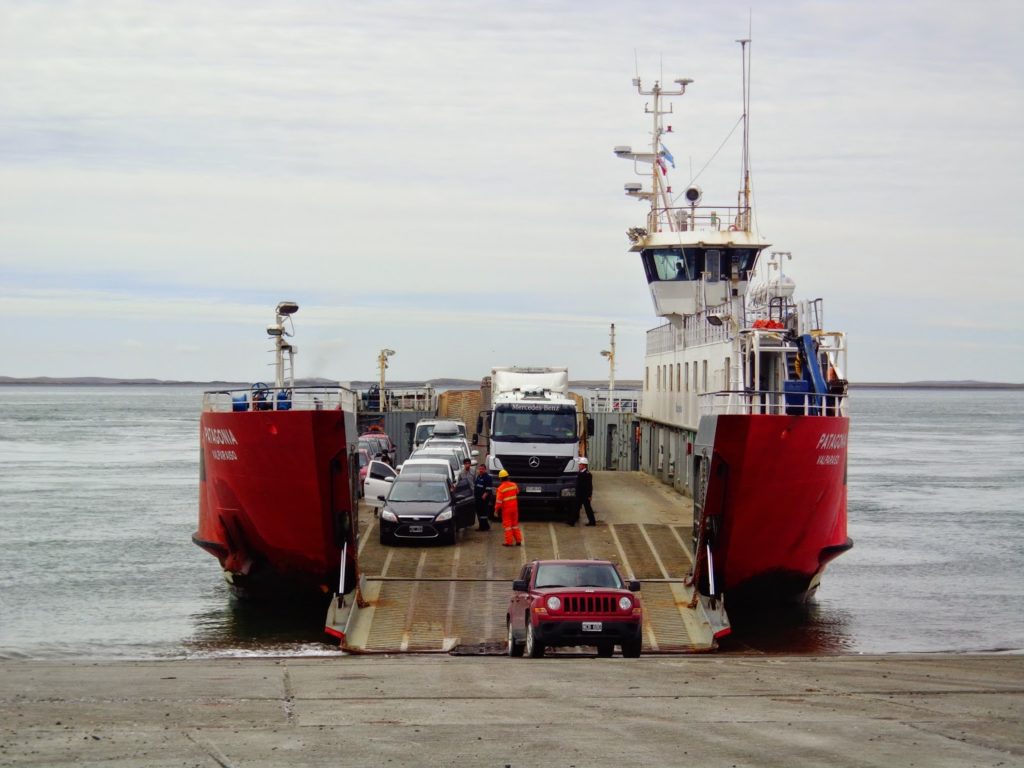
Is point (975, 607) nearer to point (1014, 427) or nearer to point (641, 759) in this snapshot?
point (641, 759)

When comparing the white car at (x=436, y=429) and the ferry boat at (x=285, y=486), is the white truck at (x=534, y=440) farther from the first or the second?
the white car at (x=436, y=429)

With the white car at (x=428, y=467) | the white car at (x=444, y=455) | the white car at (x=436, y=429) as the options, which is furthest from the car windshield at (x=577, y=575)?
the white car at (x=436, y=429)

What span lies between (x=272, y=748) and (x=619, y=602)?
23.9 feet

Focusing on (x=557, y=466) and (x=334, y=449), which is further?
Result: (x=557, y=466)

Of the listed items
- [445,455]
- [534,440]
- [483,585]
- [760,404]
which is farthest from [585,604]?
[445,455]

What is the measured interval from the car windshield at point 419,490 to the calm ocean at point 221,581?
2.88 metres

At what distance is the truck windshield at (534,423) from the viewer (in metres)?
29.9

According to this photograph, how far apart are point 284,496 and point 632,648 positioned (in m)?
7.40

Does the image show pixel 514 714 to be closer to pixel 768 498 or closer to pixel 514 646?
pixel 514 646

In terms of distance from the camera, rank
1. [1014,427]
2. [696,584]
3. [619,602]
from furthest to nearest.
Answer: [1014,427] → [696,584] → [619,602]

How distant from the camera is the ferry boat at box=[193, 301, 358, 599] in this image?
2130 cm

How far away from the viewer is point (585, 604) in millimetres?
16578

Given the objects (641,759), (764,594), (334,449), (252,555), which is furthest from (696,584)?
(641,759)

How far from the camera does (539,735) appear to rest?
10.6 meters
